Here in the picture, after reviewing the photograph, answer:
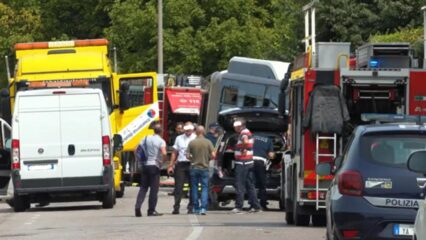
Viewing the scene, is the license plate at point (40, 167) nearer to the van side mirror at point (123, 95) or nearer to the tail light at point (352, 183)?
the van side mirror at point (123, 95)

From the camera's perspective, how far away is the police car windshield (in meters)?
13.7

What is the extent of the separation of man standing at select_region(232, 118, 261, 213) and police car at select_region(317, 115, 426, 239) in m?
10.8

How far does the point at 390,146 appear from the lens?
13.8 metres

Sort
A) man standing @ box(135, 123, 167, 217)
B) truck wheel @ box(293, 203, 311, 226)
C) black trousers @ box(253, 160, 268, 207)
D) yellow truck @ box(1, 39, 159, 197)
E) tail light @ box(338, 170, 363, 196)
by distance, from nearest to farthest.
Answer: tail light @ box(338, 170, 363, 196) → truck wheel @ box(293, 203, 311, 226) → man standing @ box(135, 123, 167, 217) → black trousers @ box(253, 160, 268, 207) → yellow truck @ box(1, 39, 159, 197)

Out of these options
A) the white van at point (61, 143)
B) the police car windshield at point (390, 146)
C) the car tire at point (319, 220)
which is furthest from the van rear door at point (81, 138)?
the police car windshield at point (390, 146)

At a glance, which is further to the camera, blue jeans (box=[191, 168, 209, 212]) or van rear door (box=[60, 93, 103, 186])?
van rear door (box=[60, 93, 103, 186])

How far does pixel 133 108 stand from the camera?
33188 millimetres

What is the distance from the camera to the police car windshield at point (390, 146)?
44.8 ft

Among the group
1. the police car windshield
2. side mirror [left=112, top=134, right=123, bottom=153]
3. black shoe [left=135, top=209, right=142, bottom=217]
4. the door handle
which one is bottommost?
black shoe [left=135, top=209, right=142, bottom=217]

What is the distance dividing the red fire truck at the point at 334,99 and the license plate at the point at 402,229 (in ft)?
18.3

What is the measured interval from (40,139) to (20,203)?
5.45ft

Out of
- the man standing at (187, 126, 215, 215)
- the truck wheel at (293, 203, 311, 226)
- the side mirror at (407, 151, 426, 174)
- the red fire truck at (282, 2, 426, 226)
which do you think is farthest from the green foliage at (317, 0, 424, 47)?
the side mirror at (407, 151, 426, 174)

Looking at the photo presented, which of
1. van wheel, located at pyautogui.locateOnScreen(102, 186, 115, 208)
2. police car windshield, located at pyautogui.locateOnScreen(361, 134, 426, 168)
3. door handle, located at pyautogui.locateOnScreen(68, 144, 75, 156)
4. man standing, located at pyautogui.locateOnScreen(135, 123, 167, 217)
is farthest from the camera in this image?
van wheel, located at pyautogui.locateOnScreen(102, 186, 115, 208)

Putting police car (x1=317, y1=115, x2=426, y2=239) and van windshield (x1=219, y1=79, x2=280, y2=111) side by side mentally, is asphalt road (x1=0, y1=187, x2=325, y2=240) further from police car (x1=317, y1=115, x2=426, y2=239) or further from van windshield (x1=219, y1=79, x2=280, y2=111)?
van windshield (x1=219, y1=79, x2=280, y2=111)
